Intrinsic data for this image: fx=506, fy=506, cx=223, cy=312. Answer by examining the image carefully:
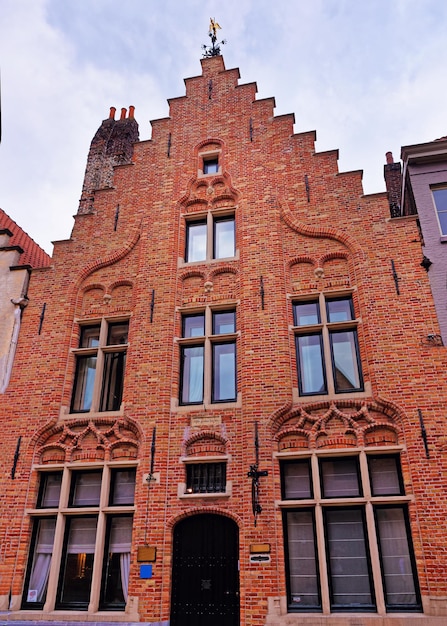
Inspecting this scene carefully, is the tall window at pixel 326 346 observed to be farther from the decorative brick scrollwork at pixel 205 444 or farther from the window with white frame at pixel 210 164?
the window with white frame at pixel 210 164

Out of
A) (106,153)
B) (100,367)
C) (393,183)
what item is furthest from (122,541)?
(106,153)

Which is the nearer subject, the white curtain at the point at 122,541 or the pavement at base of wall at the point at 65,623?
the pavement at base of wall at the point at 65,623

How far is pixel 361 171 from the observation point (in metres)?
10.6

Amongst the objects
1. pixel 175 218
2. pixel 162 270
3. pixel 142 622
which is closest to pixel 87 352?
pixel 162 270

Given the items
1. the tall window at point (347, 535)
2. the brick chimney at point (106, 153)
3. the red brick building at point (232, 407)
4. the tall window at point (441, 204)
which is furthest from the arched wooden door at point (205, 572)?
the brick chimney at point (106, 153)

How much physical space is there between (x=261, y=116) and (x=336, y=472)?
8.12 metres

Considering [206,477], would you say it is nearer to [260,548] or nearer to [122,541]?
[260,548]

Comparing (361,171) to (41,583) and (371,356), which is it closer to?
(371,356)

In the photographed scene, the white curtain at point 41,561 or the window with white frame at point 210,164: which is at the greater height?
the window with white frame at point 210,164

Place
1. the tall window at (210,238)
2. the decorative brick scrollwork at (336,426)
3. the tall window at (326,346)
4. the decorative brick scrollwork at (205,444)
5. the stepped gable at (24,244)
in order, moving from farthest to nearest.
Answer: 1. the stepped gable at (24,244)
2. the tall window at (210,238)
3. the tall window at (326,346)
4. the decorative brick scrollwork at (205,444)
5. the decorative brick scrollwork at (336,426)

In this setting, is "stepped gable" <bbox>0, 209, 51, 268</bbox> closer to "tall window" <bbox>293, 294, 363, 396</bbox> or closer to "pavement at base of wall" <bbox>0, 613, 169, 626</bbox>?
"tall window" <bbox>293, 294, 363, 396</bbox>

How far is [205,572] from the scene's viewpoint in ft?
26.7

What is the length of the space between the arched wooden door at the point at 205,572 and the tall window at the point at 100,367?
9.03ft

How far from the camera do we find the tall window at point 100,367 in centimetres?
991
